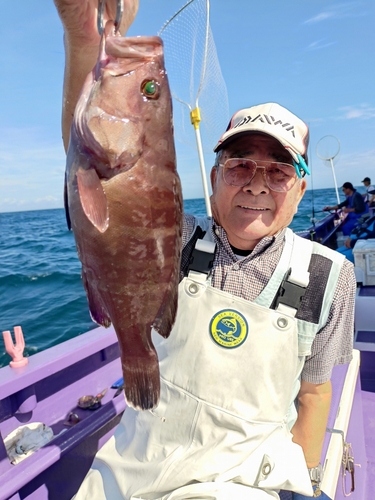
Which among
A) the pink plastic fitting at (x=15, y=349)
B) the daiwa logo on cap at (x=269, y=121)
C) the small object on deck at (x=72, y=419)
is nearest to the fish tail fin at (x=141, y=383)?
the daiwa logo on cap at (x=269, y=121)

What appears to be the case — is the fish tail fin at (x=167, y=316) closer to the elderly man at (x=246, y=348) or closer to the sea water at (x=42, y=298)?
the elderly man at (x=246, y=348)

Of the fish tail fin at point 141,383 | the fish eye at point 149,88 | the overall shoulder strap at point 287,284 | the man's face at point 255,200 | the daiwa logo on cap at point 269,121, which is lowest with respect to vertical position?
the fish tail fin at point 141,383

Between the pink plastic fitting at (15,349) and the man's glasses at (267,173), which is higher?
the man's glasses at (267,173)

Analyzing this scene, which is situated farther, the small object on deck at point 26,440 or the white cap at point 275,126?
the small object on deck at point 26,440

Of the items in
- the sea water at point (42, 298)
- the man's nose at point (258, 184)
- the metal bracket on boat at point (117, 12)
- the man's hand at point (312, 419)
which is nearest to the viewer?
the metal bracket on boat at point (117, 12)

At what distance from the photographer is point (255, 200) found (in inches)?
80.6

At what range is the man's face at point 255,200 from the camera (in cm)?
204

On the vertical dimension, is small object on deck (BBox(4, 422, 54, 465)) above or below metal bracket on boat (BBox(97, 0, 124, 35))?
below

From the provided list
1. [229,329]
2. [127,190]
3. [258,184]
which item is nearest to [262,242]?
[258,184]

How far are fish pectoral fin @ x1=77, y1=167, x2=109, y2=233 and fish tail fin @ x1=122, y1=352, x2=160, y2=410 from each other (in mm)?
561

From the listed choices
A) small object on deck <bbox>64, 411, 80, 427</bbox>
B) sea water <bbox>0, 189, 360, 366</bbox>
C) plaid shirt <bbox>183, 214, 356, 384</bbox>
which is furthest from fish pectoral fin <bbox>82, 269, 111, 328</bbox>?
sea water <bbox>0, 189, 360, 366</bbox>

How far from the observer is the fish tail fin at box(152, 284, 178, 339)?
4.83ft

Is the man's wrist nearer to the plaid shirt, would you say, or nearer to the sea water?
the plaid shirt

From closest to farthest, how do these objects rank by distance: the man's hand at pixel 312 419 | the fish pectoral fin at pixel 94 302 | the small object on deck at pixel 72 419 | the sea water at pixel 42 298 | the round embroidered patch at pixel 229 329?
the fish pectoral fin at pixel 94 302, the round embroidered patch at pixel 229 329, the man's hand at pixel 312 419, the small object on deck at pixel 72 419, the sea water at pixel 42 298
